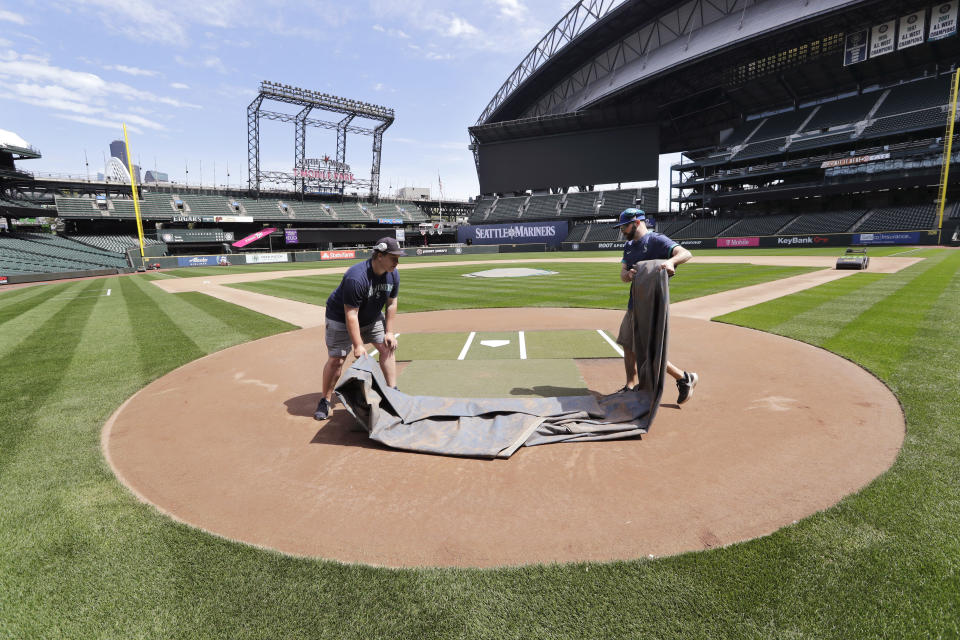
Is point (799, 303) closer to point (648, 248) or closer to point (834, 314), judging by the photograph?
point (834, 314)

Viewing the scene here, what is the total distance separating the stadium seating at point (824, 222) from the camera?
40281 millimetres

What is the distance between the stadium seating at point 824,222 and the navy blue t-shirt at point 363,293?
160 ft

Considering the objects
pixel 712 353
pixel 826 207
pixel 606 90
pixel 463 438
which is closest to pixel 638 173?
pixel 606 90

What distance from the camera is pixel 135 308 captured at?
1541 cm

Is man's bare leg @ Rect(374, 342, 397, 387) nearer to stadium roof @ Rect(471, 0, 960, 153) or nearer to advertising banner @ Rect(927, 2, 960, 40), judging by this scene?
stadium roof @ Rect(471, 0, 960, 153)

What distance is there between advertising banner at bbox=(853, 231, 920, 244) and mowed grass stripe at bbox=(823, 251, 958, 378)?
29.2 meters

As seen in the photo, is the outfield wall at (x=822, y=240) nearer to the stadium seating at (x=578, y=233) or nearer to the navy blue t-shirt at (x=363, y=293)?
the stadium seating at (x=578, y=233)

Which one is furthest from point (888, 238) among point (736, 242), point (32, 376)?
point (32, 376)

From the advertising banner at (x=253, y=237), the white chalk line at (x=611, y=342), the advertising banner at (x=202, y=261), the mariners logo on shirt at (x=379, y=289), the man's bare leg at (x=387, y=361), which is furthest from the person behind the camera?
the advertising banner at (x=253, y=237)

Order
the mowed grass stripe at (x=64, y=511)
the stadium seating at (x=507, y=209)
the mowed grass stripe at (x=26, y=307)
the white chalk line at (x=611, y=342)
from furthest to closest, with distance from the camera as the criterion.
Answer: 1. the stadium seating at (x=507, y=209)
2. the mowed grass stripe at (x=26, y=307)
3. the white chalk line at (x=611, y=342)
4. the mowed grass stripe at (x=64, y=511)

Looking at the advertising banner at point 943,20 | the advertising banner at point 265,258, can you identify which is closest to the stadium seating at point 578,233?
the advertising banner at point 943,20

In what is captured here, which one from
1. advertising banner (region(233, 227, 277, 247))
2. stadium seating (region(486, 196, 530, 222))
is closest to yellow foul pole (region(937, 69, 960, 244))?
stadium seating (region(486, 196, 530, 222))

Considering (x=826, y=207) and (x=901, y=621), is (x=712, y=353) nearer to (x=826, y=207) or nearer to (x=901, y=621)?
(x=901, y=621)

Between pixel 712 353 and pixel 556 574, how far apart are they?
6.29 meters
